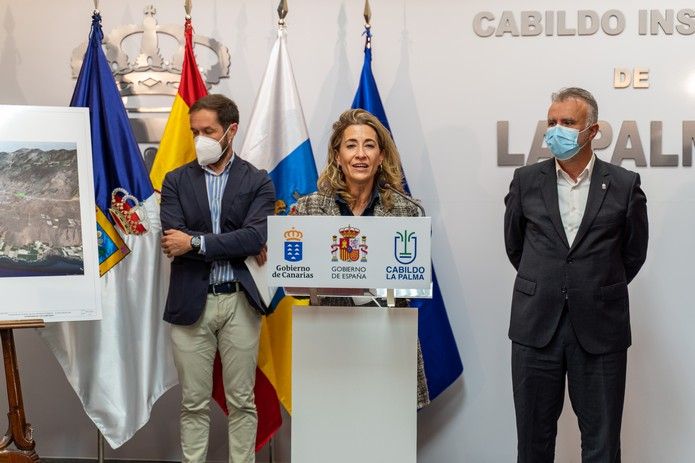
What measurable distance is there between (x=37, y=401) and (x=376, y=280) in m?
2.38

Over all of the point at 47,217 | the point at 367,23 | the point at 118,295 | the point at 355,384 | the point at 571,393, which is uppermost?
the point at 367,23

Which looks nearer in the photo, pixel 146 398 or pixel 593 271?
pixel 593 271

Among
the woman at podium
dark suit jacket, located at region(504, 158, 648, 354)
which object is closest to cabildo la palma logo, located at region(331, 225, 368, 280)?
the woman at podium

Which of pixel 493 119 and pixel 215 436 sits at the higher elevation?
pixel 493 119

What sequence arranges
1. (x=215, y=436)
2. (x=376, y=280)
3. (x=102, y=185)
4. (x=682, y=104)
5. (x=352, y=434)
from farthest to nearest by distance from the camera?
(x=215, y=436) < (x=682, y=104) < (x=102, y=185) < (x=352, y=434) < (x=376, y=280)

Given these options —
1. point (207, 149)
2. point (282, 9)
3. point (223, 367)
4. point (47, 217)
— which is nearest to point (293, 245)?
point (207, 149)

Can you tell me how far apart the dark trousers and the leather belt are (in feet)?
3.54

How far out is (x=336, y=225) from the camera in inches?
80.1

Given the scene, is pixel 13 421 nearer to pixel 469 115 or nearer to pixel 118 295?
pixel 118 295

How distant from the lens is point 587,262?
246 centimetres

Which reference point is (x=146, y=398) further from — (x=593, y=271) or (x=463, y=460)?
(x=593, y=271)

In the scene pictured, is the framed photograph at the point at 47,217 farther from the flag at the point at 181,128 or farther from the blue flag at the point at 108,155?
the flag at the point at 181,128

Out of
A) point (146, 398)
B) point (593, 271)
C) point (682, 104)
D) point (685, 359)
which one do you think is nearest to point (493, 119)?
point (682, 104)

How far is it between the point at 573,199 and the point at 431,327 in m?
1.02
